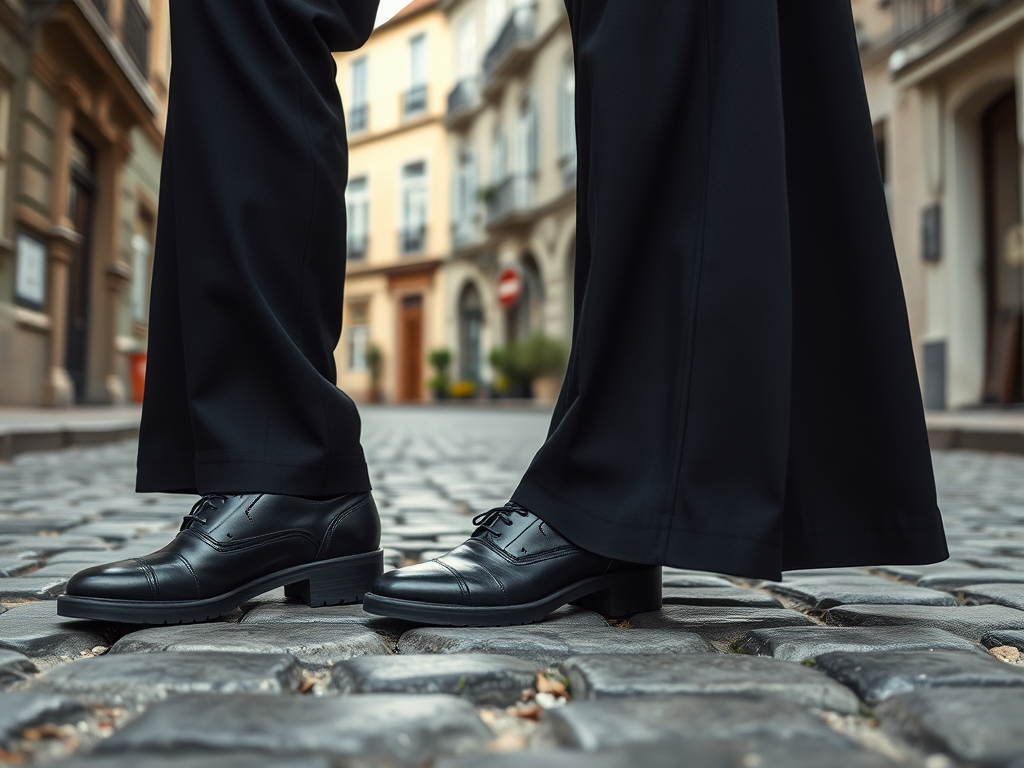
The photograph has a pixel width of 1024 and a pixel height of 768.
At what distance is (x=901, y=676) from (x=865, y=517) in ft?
1.08

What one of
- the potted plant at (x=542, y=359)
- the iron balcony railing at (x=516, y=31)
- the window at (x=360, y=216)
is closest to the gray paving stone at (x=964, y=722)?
the potted plant at (x=542, y=359)

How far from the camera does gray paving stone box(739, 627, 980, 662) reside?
1.13 m

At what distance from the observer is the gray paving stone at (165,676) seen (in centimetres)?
90

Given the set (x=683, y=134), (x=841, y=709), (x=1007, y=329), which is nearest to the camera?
(x=841, y=709)

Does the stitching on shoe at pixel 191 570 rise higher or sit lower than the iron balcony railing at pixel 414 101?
lower

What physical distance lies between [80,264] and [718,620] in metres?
11.4

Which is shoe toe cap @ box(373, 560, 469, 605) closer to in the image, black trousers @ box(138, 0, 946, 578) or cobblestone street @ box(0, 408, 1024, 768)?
cobblestone street @ box(0, 408, 1024, 768)

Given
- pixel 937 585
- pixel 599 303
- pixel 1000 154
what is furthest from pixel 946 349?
pixel 599 303

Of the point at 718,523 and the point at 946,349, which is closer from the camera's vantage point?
the point at 718,523

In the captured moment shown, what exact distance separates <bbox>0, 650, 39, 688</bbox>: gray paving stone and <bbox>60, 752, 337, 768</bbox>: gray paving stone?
35 centimetres

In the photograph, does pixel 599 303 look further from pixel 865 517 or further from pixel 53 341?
pixel 53 341

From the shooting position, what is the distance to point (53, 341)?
9227mm

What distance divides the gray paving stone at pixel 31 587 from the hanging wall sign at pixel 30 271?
25.0 feet

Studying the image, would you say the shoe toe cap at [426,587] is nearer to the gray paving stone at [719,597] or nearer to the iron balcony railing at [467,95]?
the gray paving stone at [719,597]
